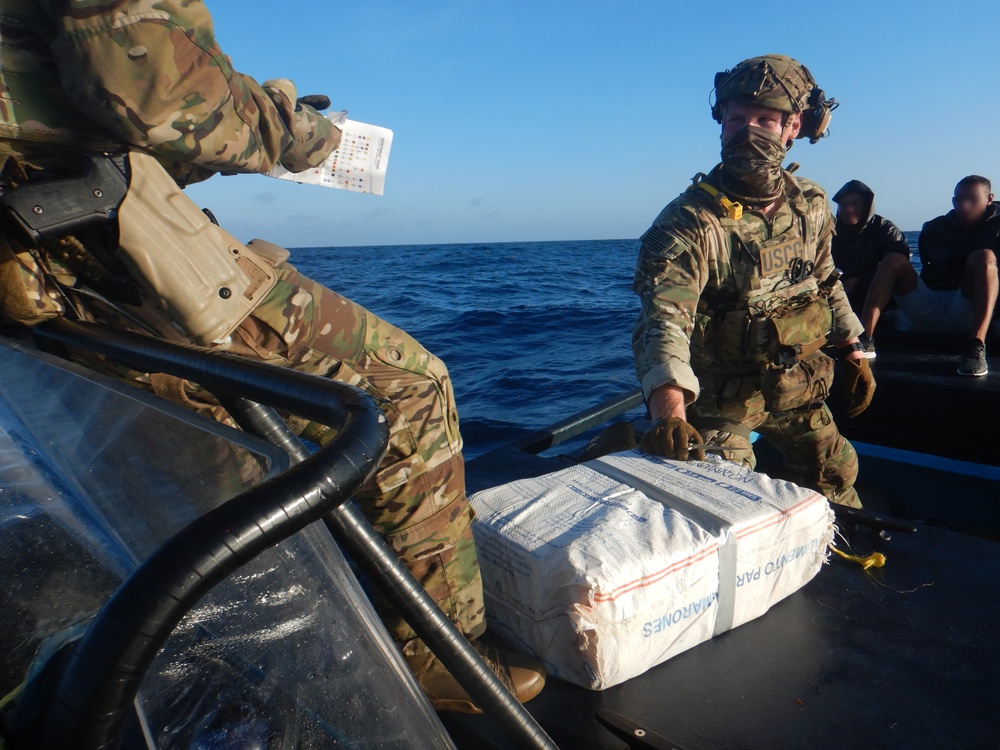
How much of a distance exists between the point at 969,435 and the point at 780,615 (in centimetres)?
284

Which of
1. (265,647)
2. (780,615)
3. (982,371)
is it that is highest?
(265,647)

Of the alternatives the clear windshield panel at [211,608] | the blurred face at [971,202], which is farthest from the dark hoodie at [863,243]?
the clear windshield panel at [211,608]

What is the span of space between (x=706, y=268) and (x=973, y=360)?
98.3 inches

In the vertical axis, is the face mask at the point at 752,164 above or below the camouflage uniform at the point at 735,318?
above

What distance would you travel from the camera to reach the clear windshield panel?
0.92 meters

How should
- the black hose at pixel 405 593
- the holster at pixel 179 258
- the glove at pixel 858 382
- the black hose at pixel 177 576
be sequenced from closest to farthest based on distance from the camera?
the black hose at pixel 177 576 → the black hose at pixel 405 593 → the holster at pixel 179 258 → the glove at pixel 858 382

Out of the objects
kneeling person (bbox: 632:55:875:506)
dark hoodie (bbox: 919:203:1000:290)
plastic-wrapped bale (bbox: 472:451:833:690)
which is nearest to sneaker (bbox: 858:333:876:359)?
dark hoodie (bbox: 919:203:1000:290)

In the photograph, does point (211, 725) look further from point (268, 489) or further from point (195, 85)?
point (195, 85)

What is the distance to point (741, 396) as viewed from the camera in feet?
11.5

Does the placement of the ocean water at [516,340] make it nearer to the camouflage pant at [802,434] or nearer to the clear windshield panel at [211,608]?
the camouflage pant at [802,434]

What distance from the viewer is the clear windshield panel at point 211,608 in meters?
0.92

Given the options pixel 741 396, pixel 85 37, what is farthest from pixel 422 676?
pixel 741 396

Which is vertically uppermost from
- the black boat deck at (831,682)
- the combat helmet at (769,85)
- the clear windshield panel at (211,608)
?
the combat helmet at (769,85)

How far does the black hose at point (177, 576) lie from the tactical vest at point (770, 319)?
278cm
